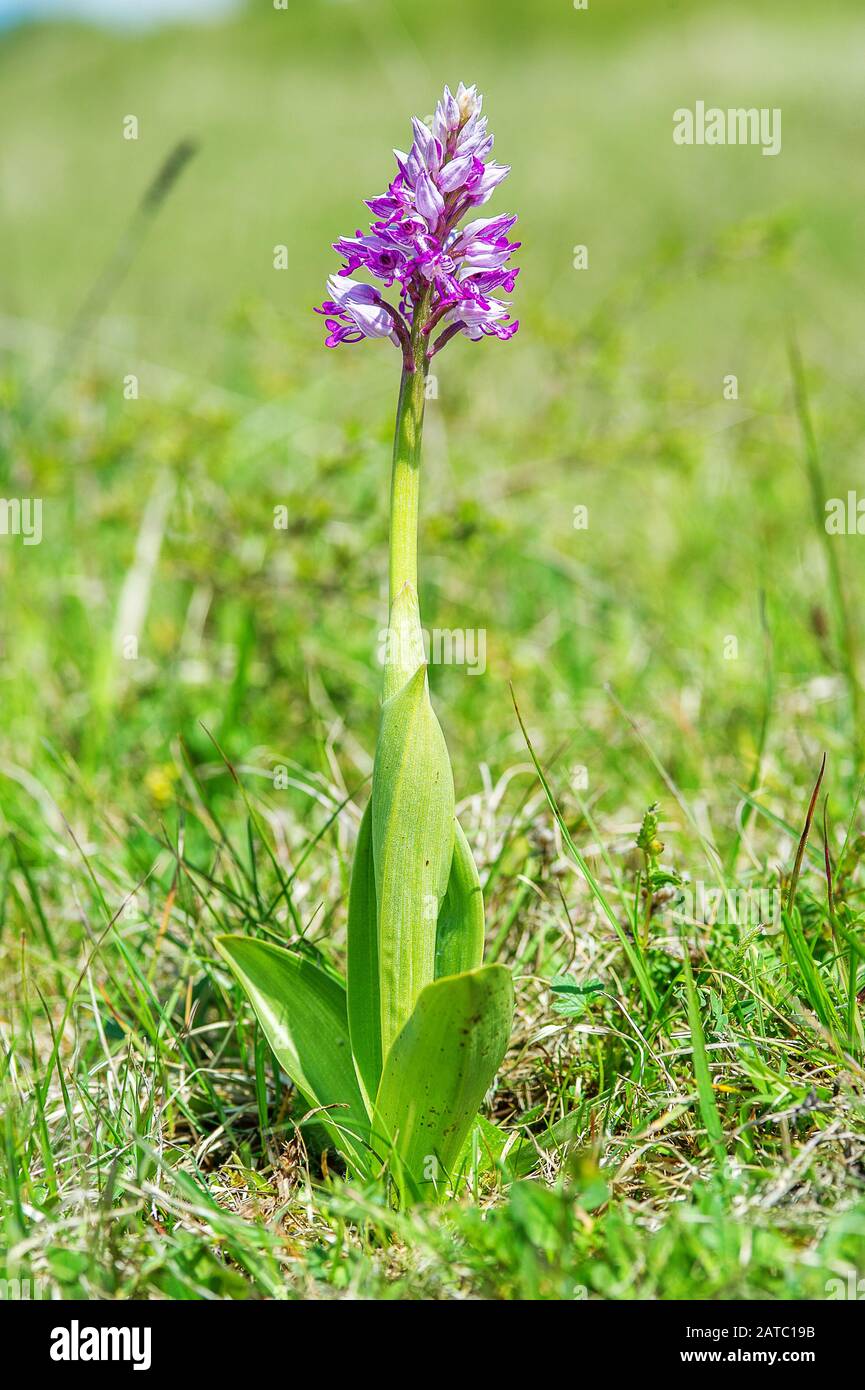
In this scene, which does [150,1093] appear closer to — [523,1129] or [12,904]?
[523,1129]

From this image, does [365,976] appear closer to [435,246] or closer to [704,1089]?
[704,1089]

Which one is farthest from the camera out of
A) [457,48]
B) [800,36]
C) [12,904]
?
[457,48]

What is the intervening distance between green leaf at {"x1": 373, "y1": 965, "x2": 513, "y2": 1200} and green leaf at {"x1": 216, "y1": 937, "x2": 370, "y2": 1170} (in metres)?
0.09

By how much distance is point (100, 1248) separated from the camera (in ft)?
6.19

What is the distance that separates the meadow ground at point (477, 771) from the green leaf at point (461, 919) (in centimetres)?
26

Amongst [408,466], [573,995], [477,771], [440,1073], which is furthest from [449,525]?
[440,1073]

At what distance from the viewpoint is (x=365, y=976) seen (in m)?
2.12

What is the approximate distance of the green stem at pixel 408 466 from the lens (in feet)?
6.44

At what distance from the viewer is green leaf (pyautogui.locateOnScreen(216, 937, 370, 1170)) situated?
82.7 inches

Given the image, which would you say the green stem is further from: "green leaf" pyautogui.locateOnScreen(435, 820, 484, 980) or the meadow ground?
the meadow ground

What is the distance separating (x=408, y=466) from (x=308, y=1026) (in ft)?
3.71

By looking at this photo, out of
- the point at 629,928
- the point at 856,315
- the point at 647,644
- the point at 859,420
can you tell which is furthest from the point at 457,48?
the point at 629,928

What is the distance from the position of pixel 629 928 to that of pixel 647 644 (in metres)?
2.17

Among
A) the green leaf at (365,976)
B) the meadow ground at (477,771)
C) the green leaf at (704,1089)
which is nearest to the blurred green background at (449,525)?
the meadow ground at (477,771)
